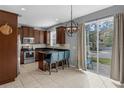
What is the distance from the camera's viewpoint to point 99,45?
16.5 feet

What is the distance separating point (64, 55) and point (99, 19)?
2440 mm

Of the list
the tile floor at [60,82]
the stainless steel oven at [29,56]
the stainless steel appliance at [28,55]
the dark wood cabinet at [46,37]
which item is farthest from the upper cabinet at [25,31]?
the tile floor at [60,82]

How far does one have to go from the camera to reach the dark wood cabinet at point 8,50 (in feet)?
12.1

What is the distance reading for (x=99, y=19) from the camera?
471 centimetres

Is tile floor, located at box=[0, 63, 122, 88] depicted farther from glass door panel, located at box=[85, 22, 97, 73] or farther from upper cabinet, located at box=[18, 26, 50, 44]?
upper cabinet, located at box=[18, 26, 50, 44]

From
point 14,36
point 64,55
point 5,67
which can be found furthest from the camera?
point 64,55

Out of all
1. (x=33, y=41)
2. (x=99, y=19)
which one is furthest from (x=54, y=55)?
(x=33, y=41)

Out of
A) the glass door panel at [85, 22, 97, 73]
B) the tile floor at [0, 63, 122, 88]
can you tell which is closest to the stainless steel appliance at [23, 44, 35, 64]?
the tile floor at [0, 63, 122, 88]

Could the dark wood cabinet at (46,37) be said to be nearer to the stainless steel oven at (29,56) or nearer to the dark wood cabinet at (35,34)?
the dark wood cabinet at (35,34)

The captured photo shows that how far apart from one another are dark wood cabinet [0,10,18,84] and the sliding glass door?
10.8 ft

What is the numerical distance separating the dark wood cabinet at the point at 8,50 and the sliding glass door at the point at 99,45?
10.8ft

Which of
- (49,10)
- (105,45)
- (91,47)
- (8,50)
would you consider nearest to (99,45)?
(105,45)

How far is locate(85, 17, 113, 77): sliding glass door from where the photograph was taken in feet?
15.4
